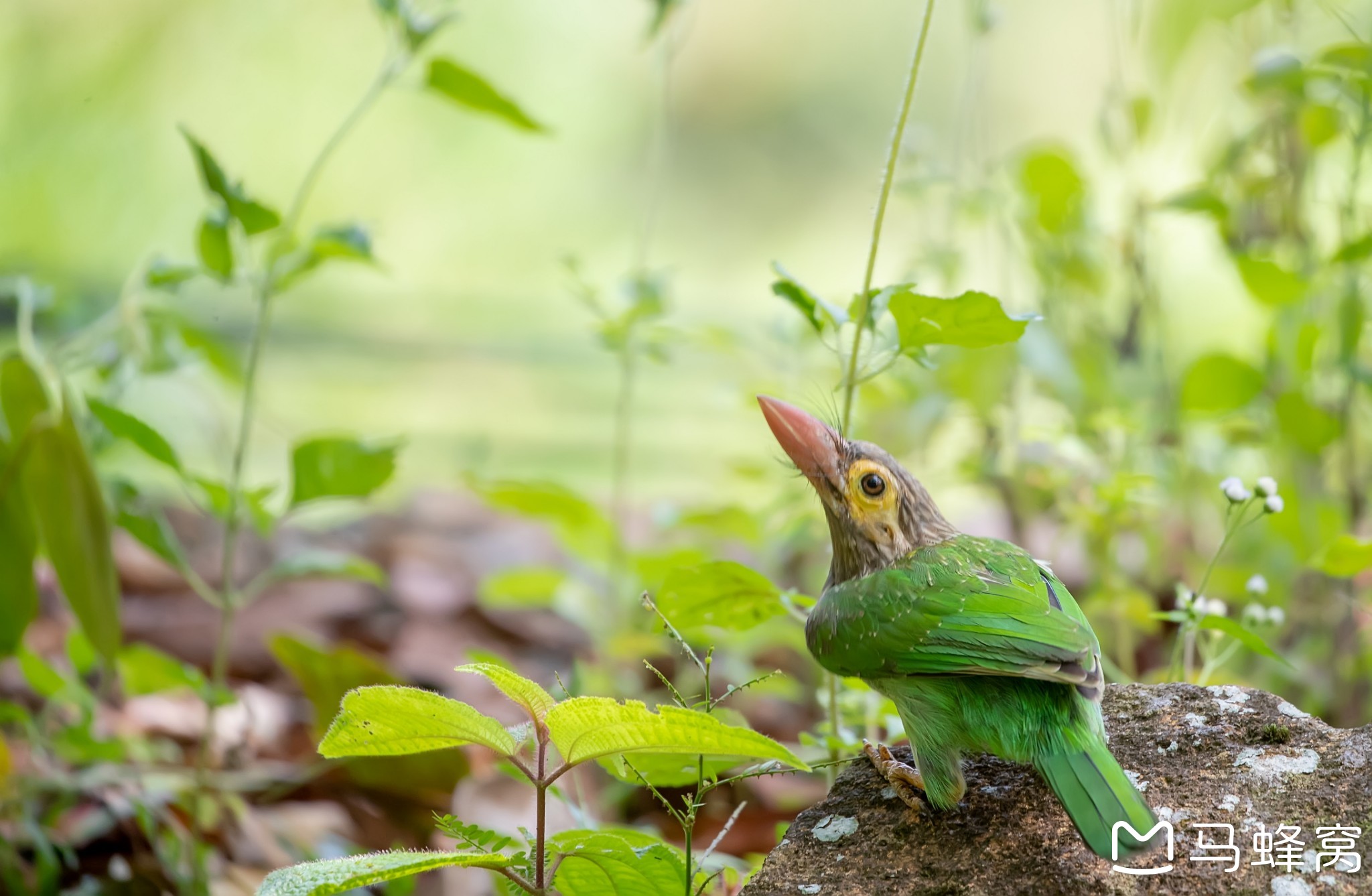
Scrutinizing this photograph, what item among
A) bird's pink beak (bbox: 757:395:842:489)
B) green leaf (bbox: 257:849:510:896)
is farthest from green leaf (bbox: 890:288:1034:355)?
green leaf (bbox: 257:849:510:896)

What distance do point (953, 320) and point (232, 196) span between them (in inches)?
50.4

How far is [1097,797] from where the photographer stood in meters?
1.40

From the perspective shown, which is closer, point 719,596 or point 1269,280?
point 719,596

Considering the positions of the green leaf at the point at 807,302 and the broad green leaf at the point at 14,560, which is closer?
the green leaf at the point at 807,302

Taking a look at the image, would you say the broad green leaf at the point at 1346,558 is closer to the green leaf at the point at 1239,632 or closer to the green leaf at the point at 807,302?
the green leaf at the point at 1239,632

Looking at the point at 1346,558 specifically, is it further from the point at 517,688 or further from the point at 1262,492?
the point at 517,688

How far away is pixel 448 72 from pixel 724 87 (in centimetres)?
337

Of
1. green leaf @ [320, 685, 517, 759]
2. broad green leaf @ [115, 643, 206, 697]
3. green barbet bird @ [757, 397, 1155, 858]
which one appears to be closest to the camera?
green leaf @ [320, 685, 517, 759]

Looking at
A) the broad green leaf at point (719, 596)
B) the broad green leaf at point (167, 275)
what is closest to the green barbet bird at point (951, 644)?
the broad green leaf at point (719, 596)

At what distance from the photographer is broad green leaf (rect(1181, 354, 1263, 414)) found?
2863mm

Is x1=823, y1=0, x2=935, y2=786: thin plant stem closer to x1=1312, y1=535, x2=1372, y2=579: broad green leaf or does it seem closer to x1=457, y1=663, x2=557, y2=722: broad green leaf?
x1=457, y1=663, x2=557, y2=722: broad green leaf

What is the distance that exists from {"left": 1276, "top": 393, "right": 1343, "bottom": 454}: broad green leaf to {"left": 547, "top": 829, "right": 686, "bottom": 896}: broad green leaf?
1.92m

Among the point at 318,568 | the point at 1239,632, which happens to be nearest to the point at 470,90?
the point at 318,568

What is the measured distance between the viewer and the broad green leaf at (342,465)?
2.22m
